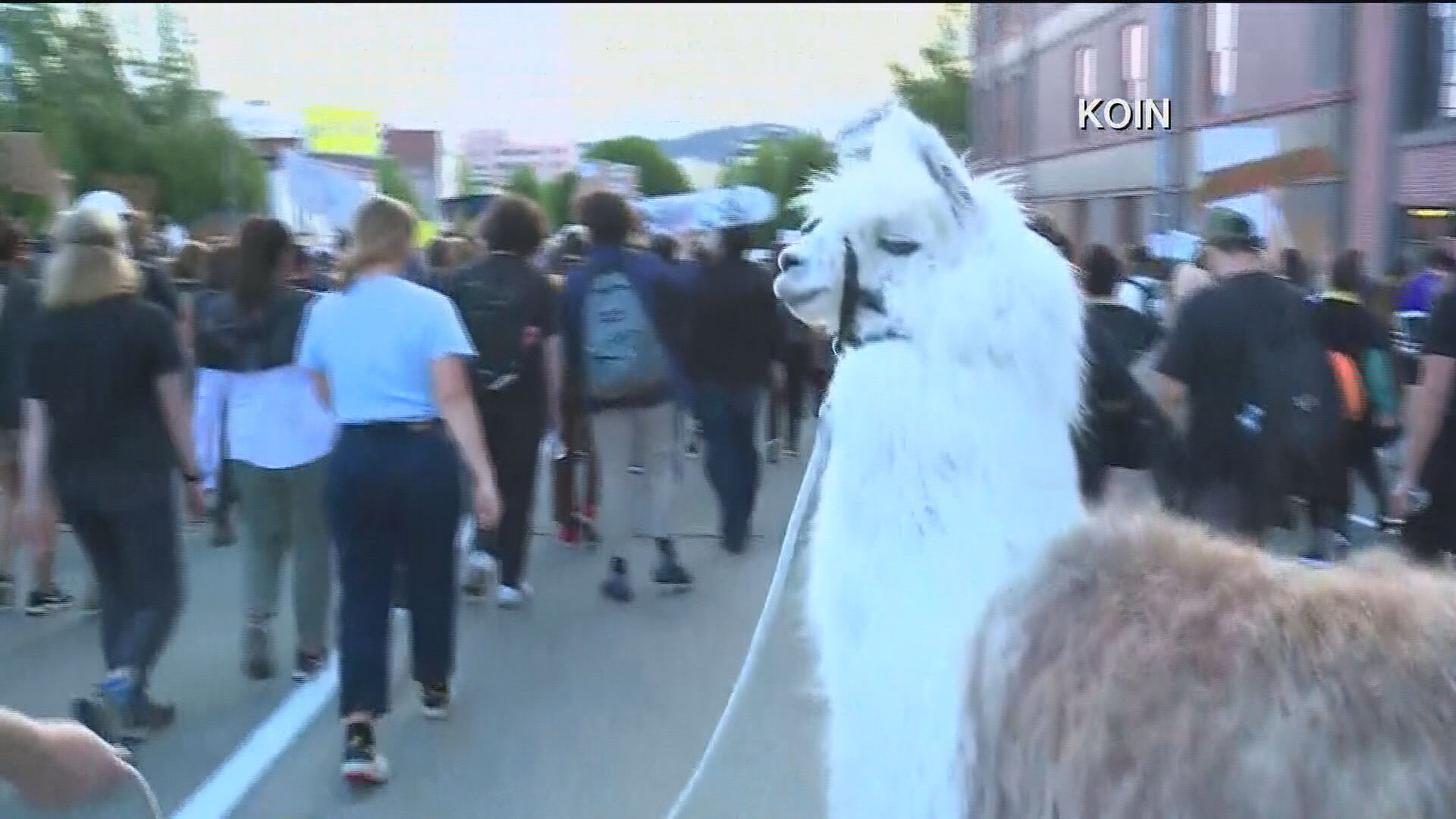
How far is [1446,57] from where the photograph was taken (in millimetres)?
10586

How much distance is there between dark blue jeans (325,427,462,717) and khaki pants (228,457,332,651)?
43.3 inches

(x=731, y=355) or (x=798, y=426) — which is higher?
(x=731, y=355)

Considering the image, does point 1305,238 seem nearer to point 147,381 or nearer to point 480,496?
point 480,496

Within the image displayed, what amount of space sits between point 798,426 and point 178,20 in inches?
281

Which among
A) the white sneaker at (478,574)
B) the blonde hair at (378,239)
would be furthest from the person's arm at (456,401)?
the white sneaker at (478,574)

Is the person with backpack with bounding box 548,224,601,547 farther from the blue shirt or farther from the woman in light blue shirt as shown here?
the blue shirt

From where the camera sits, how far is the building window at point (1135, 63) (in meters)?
6.63

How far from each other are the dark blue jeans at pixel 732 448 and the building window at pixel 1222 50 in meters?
4.57

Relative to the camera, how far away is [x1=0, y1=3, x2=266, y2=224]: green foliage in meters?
5.65

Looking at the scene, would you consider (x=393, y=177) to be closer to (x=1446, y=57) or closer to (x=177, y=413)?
(x=177, y=413)

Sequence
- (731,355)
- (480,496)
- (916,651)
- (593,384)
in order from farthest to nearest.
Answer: (731,355)
(593,384)
(480,496)
(916,651)

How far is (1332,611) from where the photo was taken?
2.26 m

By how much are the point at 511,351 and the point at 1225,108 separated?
6.83 m

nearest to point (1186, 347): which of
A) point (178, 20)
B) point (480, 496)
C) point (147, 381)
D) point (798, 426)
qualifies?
point (480, 496)
